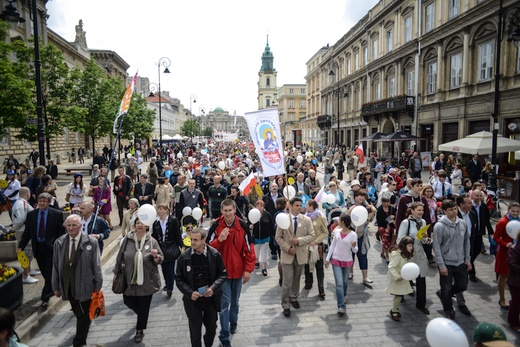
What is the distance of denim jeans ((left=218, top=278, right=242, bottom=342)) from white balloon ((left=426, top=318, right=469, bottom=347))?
2684mm

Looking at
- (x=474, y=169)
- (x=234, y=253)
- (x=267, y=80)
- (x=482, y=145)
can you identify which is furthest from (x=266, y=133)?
(x=267, y=80)

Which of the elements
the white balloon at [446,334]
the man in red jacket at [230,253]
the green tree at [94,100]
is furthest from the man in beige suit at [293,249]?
the green tree at [94,100]

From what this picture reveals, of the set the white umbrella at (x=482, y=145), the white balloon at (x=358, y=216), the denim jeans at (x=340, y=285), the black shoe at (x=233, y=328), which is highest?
the white umbrella at (x=482, y=145)

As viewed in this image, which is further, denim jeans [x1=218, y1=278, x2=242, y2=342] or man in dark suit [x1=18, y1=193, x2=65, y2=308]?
man in dark suit [x1=18, y1=193, x2=65, y2=308]

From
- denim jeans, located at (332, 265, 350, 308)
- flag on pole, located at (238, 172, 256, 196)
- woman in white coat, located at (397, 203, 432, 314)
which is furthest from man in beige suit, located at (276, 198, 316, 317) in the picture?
flag on pole, located at (238, 172, 256, 196)

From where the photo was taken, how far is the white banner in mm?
6281

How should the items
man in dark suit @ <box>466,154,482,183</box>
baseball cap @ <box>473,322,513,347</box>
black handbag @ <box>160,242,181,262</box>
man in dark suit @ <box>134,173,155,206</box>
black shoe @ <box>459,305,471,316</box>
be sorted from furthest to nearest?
1. man in dark suit @ <box>466,154,482,183</box>
2. man in dark suit @ <box>134,173,155,206</box>
3. black handbag @ <box>160,242,181,262</box>
4. black shoe @ <box>459,305,471,316</box>
5. baseball cap @ <box>473,322,513,347</box>

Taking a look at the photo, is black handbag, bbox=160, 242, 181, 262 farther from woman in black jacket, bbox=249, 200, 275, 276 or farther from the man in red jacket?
woman in black jacket, bbox=249, 200, 275, 276

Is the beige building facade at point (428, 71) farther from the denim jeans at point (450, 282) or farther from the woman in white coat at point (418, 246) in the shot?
the denim jeans at point (450, 282)

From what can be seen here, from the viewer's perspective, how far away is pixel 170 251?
6246mm

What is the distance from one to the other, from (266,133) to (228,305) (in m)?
2.93

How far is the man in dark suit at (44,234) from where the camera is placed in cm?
586

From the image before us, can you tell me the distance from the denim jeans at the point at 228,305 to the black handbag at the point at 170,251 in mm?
1485

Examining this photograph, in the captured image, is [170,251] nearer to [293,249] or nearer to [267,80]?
[293,249]
